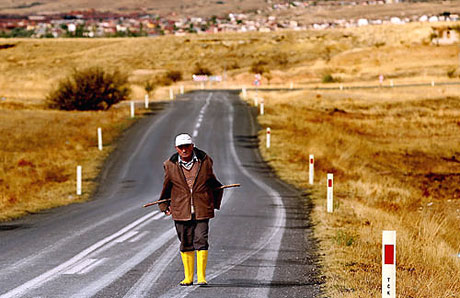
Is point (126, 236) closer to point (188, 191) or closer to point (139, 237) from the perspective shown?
point (139, 237)

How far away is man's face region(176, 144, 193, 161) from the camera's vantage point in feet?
28.5

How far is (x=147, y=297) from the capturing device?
8.84 m

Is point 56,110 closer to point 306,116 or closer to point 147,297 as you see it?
point 306,116

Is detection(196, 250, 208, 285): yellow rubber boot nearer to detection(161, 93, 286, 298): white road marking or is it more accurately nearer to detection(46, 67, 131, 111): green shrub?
detection(161, 93, 286, 298): white road marking

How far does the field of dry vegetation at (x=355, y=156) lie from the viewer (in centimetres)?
1212

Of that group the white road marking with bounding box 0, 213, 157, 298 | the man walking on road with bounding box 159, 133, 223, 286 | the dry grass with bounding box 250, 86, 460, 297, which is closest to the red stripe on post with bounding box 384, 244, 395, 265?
the dry grass with bounding box 250, 86, 460, 297

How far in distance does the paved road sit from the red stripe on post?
2.11 metres

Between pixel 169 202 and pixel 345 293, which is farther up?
pixel 169 202

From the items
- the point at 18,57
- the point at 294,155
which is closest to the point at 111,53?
the point at 18,57

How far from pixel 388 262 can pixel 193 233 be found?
2.81 metres

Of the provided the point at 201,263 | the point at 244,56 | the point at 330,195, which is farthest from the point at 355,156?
the point at 244,56

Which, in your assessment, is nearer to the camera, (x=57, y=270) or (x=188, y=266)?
(x=188, y=266)

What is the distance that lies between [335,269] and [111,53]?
124615 millimetres

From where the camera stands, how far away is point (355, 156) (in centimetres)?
3391
